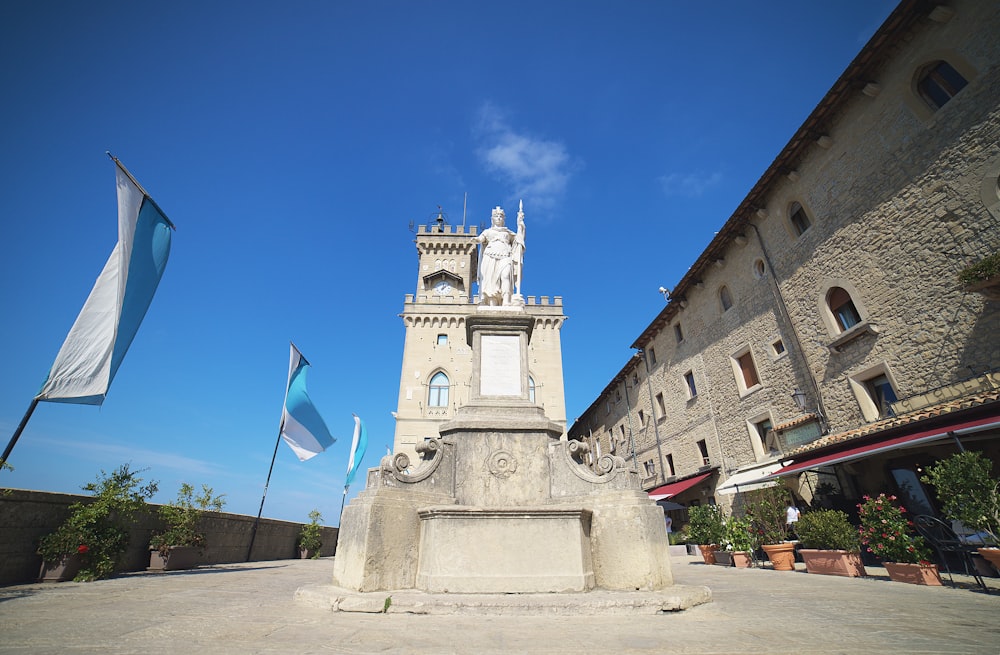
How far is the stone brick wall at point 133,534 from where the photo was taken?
5.84m

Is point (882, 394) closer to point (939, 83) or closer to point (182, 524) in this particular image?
point (939, 83)

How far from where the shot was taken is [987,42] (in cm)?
876

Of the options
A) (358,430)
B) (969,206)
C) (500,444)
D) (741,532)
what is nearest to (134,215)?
(500,444)

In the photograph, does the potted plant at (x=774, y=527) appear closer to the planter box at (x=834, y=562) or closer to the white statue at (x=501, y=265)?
the planter box at (x=834, y=562)

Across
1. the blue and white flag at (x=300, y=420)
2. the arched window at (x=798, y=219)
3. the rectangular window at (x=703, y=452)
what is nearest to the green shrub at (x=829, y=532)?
the arched window at (x=798, y=219)

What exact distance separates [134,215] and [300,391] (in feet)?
26.7

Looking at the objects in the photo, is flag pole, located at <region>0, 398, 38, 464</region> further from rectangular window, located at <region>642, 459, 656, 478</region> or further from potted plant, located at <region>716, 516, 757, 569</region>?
rectangular window, located at <region>642, 459, 656, 478</region>

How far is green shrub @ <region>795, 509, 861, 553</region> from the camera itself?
798 cm

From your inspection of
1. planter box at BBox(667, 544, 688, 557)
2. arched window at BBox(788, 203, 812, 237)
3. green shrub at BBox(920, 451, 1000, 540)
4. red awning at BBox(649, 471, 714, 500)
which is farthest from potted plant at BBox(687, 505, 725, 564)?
arched window at BBox(788, 203, 812, 237)

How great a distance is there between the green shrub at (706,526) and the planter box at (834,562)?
2.89m

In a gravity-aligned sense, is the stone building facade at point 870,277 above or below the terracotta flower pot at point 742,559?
above

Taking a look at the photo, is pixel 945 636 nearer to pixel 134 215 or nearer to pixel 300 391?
pixel 134 215

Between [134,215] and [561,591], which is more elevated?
[134,215]

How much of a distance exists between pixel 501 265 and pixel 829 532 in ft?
27.4
